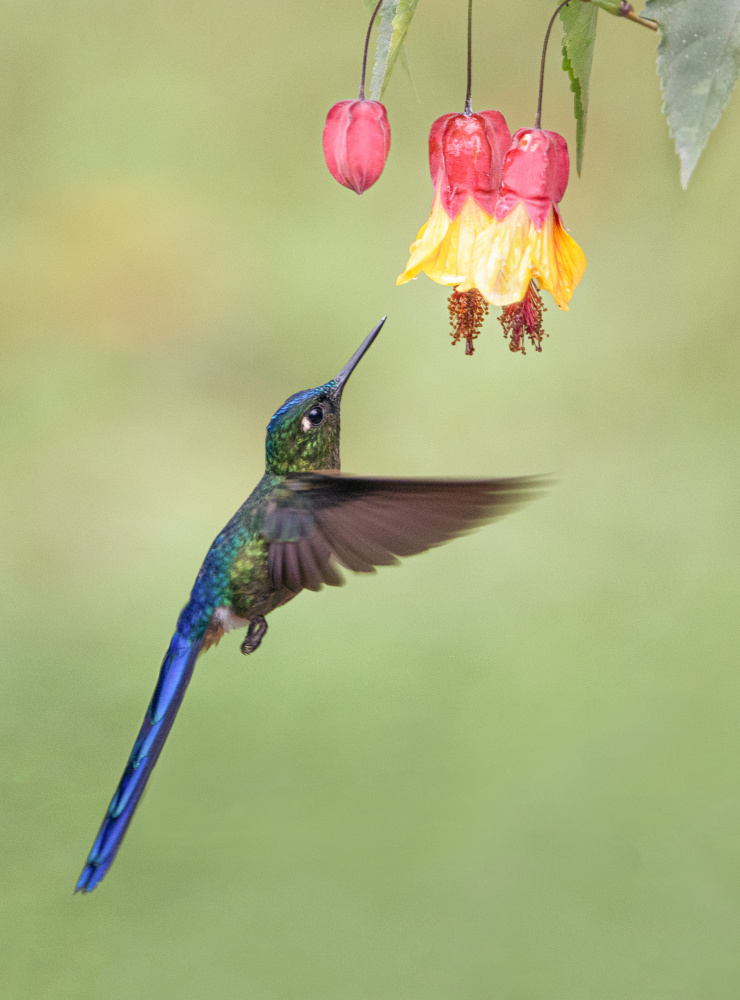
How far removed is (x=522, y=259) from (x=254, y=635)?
1.39ft

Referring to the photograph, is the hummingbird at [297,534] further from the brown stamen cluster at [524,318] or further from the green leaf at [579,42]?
the green leaf at [579,42]

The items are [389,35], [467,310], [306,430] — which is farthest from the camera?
[306,430]

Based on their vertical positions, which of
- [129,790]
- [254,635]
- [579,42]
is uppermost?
[579,42]

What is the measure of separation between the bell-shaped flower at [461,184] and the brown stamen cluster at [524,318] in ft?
0.18

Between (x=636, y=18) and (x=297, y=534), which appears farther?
(x=297, y=534)

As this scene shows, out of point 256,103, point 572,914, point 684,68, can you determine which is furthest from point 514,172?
point 256,103

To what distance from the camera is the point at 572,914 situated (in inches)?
77.9

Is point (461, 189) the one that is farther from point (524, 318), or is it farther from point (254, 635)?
point (254, 635)

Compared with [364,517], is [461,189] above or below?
above

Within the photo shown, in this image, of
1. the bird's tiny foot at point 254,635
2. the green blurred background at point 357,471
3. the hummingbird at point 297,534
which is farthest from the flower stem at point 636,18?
the green blurred background at point 357,471

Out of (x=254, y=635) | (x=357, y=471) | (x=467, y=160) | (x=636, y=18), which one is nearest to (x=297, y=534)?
(x=254, y=635)

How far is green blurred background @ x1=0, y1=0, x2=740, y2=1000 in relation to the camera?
2.02 metres

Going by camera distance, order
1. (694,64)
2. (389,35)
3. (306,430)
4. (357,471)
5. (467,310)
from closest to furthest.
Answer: (694,64) → (389,35) → (467,310) → (306,430) → (357,471)

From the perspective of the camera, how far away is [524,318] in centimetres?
85
